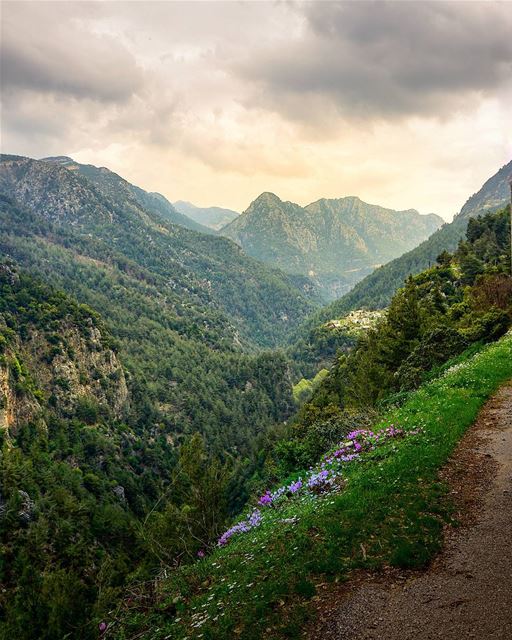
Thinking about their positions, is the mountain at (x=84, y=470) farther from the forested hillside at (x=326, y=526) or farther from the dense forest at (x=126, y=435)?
the forested hillside at (x=326, y=526)

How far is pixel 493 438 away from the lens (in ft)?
49.7

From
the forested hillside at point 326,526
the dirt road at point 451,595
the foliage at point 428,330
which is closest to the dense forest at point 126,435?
the foliage at point 428,330

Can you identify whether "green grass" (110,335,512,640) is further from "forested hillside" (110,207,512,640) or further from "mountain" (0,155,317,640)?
"mountain" (0,155,317,640)

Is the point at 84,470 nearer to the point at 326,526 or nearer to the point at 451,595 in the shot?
the point at 326,526

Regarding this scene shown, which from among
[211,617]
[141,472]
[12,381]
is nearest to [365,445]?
[211,617]

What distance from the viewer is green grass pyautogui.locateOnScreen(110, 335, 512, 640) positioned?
30.7 feet

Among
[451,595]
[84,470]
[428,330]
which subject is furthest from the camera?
[84,470]

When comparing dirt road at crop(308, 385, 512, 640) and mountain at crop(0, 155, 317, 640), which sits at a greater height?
dirt road at crop(308, 385, 512, 640)

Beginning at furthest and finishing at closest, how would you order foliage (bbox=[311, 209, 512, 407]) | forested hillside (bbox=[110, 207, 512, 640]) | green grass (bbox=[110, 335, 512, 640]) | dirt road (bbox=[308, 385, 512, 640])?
foliage (bbox=[311, 209, 512, 407])
forested hillside (bbox=[110, 207, 512, 640])
green grass (bbox=[110, 335, 512, 640])
dirt road (bbox=[308, 385, 512, 640])

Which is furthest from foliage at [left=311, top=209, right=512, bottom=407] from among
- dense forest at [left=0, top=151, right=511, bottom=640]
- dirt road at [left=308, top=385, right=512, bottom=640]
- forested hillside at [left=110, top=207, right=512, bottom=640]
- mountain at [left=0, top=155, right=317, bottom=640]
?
→ dirt road at [left=308, top=385, right=512, bottom=640]

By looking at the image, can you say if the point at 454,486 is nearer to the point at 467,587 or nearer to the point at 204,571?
the point at 467,587

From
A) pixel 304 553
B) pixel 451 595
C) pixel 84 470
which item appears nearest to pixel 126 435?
pixel 84 470

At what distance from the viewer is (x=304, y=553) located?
35.1 ft

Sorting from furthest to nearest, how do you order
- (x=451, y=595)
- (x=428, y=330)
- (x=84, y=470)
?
(x=84, y=470)
(x=428, y=330)
(x=451, y=595)
